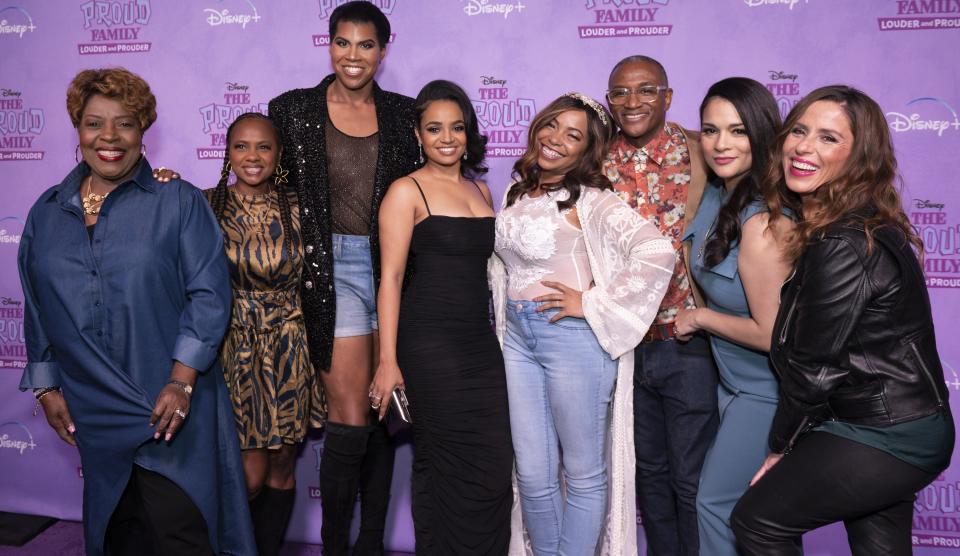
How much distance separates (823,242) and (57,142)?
362cm

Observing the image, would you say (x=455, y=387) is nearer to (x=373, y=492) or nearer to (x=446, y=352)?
(x=446, y=352)

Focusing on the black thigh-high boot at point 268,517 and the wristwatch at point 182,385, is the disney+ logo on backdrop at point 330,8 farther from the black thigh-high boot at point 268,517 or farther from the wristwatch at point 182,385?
the black thigh-high boot at point 268,517

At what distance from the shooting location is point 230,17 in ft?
10.8

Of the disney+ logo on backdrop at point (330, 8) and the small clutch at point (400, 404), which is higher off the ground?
the disney+ logo on backdrop at point (330, 8)

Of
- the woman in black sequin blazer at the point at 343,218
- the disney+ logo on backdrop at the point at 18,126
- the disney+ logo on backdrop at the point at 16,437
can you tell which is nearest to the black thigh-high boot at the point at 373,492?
the woman in black sequin blazer at the point at 343,218

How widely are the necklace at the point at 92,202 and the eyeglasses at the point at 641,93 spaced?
1790 mm

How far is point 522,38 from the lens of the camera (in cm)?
308

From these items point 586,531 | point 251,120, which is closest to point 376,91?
point 251,120

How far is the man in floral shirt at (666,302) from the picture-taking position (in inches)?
96.2

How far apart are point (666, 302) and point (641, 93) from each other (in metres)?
0.77

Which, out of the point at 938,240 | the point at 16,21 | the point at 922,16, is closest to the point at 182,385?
the point at 16,21

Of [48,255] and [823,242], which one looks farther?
[48,255]

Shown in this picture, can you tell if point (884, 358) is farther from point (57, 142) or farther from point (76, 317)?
point (57, 142)

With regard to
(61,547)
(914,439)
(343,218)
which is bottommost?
(61,547)
